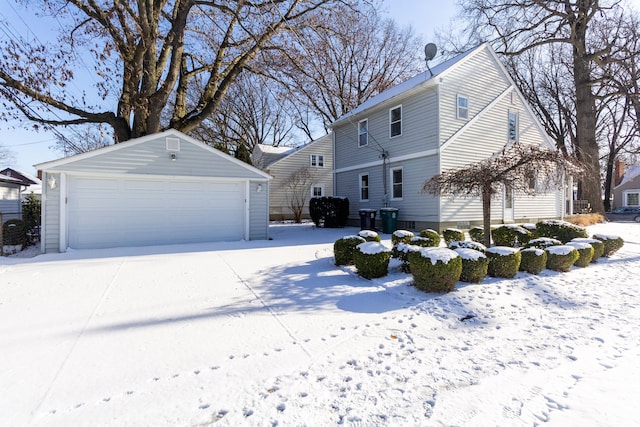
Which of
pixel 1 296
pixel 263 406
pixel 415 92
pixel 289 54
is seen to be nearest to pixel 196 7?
pixel 289 54

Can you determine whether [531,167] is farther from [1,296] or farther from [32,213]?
[32,213]

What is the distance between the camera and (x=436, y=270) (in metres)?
4.59

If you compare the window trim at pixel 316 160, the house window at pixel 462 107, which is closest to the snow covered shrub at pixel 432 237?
the house window at pixel 462 107

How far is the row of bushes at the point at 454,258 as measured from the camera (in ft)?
15.4

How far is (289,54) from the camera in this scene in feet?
42.3

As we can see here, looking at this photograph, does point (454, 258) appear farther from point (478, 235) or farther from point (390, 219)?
point (390, 219)

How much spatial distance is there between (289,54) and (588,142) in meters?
16.4

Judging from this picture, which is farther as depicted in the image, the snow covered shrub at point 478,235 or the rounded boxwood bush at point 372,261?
the snow covered shrub at point 478,235

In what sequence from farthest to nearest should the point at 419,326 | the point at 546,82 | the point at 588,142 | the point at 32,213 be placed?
the point at 546,82
the point at 588,142
the point at 32,213
the point at 419,326

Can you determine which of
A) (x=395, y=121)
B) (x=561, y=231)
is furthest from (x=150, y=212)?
(x=561, y=231)

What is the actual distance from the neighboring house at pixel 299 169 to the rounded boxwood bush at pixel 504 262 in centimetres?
1710

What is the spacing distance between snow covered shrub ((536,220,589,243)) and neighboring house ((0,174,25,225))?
2228 cm

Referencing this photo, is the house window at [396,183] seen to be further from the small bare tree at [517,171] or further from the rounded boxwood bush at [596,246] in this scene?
the rounded boxwood bush at [596,246]

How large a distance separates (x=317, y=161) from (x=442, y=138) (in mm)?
12807
